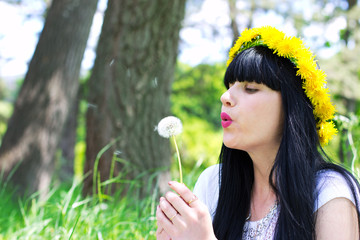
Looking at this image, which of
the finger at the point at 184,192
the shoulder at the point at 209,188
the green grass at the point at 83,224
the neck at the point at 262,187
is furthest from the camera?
the green grass at the point at 83,224

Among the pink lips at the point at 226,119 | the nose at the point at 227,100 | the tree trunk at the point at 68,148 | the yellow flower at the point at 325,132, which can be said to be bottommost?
the tree trunk at the point at 68,148

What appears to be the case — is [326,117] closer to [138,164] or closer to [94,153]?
[138,164]

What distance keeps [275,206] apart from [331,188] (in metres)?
0.25

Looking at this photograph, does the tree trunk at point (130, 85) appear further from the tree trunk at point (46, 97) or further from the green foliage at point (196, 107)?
the green foliage at point (196, 107)

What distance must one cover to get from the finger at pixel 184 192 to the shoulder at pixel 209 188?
58 centimetres

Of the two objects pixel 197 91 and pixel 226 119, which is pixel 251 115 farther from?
pixel 197 91

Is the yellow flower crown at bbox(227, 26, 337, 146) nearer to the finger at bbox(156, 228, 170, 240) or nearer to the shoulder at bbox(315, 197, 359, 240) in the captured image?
the shoulder at bbox(315, 197, 359, 240)

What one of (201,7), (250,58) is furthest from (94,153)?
(201,7)

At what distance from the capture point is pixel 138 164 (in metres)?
3.09

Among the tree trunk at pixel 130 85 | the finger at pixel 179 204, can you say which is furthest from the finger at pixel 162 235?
the tree trunk at pixel 130 85

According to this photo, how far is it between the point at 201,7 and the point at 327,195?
11714mm

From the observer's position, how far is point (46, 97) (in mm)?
4324

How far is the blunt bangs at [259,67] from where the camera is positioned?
1.52m

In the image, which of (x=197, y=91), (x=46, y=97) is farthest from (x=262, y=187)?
(x=197, y=91)
